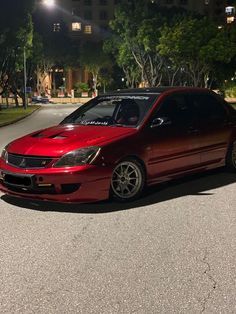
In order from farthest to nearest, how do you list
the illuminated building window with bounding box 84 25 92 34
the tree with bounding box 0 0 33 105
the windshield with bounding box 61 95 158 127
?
1. the illuminated building window with bounding box 84 25 92 34
2. the tree with bounding box 0 0 33 105
3. the windshield with bounding box 61 95 158 127

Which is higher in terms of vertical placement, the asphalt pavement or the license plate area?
the license plate area

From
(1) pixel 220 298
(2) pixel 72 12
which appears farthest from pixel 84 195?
(2) pixel 72 12

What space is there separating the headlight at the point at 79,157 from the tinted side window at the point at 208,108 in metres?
2.19

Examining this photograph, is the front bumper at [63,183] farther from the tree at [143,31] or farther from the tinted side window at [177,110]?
the tree at [143,31]

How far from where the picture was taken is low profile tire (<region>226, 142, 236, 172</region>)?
8.24m

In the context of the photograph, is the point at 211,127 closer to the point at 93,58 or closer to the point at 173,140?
the point at 173,140

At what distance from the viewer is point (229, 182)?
791 cm

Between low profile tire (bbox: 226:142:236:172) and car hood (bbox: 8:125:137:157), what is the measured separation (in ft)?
7.44

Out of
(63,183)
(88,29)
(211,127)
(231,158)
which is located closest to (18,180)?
(63,183)

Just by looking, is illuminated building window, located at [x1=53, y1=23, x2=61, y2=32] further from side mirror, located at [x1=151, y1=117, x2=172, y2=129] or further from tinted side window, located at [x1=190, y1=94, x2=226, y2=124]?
side mirror, located at [x1=151, y1=117, x2=172, y2=129]

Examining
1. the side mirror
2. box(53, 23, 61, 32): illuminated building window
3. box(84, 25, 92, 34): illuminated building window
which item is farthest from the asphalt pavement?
box(84, 25, 92, 34): illuminated building window

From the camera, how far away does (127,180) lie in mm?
6531

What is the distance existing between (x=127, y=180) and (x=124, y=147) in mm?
456

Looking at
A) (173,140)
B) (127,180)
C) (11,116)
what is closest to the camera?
(127,180)
